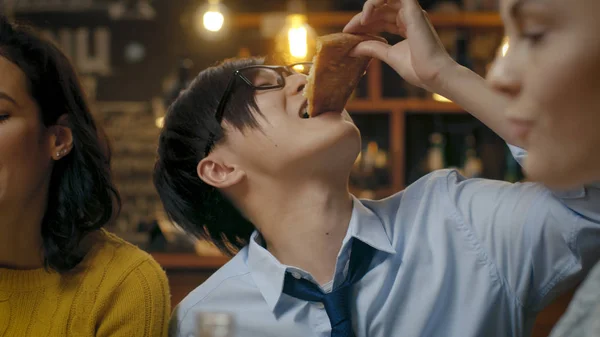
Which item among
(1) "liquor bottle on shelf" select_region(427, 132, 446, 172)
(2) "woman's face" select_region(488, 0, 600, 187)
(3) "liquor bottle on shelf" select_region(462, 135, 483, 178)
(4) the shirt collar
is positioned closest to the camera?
(2) "woman's face" select_region(488, 0, 600, 187)

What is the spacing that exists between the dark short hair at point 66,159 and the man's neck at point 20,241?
3 cm

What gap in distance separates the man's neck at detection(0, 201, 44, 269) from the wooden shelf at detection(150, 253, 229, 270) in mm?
2087

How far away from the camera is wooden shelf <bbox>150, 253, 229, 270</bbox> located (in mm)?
3580

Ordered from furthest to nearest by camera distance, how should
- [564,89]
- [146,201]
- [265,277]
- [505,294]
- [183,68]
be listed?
1. [146,201]
2. [183,68]
3. [265,277]
4. [505,294]
5. [564,89]

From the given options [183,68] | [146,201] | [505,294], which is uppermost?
[505,294]

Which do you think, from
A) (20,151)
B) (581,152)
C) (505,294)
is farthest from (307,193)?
(581,152)

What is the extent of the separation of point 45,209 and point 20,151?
0.22 meters

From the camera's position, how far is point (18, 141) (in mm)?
1362

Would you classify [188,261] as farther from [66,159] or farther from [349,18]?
[66,159]

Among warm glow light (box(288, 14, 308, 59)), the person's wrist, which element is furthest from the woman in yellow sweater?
warm glow light (box(288, 14, 308, 59))

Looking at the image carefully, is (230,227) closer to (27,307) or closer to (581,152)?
(27,307)

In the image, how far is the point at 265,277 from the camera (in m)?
1.31

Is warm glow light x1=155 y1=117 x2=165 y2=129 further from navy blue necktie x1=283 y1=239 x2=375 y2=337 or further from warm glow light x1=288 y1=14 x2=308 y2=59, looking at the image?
warm glow light x1=288 y1=14 x2=308 y2=59

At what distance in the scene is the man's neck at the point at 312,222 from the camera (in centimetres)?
130
